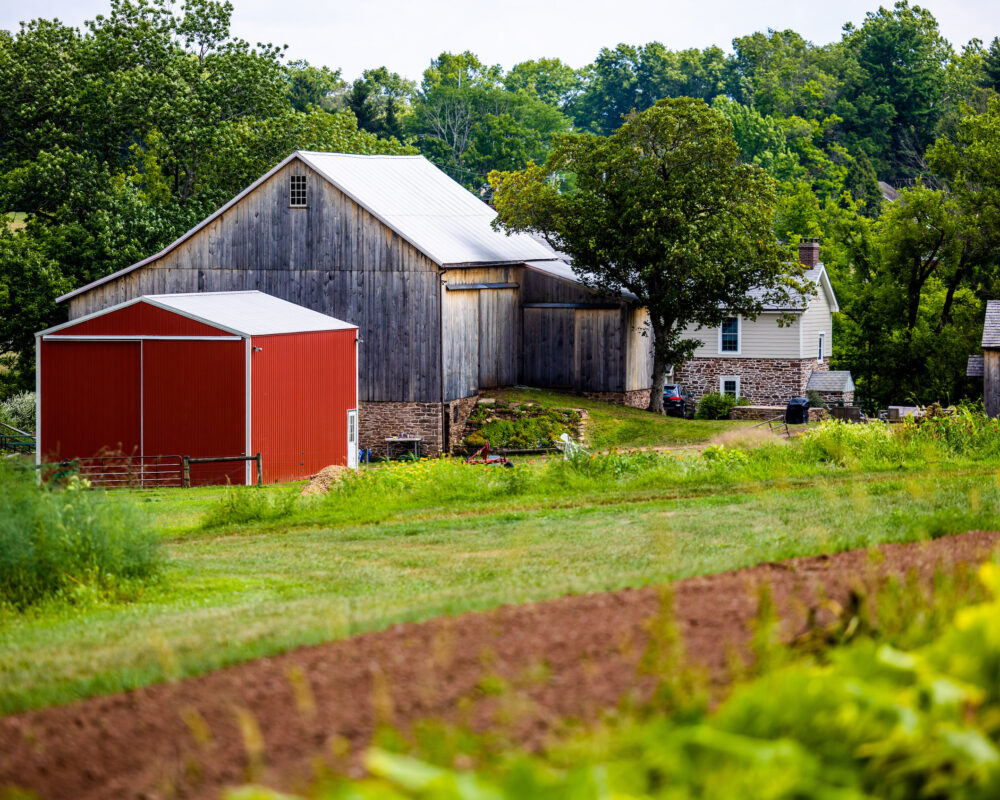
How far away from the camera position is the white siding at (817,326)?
4859 centimetres

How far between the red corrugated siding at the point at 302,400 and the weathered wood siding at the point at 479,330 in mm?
3513

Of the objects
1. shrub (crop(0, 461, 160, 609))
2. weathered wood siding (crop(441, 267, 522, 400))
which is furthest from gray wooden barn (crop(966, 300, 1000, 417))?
shrub (crop(0, 461, 160, 609))

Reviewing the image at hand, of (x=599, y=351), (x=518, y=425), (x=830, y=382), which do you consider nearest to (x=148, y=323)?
(x=518, y=425)

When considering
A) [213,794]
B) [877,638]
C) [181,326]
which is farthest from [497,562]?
[181,326]

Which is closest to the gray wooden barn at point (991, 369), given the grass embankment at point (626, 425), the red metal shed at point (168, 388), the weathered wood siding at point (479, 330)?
the grass embankment at point (626, 425)

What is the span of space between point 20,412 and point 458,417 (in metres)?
15.5

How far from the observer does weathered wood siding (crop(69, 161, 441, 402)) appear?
36.4 metres

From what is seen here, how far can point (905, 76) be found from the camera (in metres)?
94.2

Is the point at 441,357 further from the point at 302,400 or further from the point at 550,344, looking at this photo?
the point at 550,344

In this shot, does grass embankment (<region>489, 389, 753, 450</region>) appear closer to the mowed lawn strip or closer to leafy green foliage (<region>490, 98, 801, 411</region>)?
leafy green foliage (<region>490, 98, 801, 411</region>)

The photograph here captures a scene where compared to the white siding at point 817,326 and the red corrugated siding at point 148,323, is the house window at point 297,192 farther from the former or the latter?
the white siding at point 817,326

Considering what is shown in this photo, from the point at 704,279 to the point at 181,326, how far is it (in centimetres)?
1640

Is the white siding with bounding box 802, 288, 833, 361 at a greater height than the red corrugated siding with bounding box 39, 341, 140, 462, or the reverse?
the white siding with bounding box 802, 288, 833, 361

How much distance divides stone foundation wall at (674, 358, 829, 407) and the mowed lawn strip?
30898 mm
